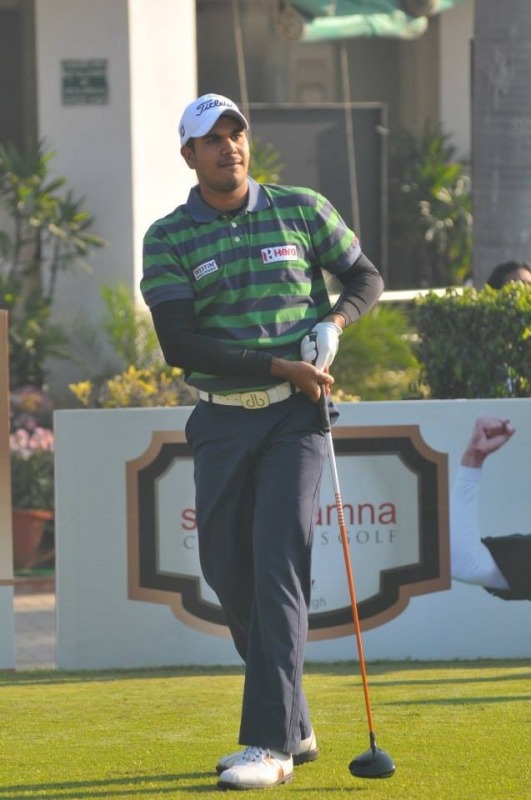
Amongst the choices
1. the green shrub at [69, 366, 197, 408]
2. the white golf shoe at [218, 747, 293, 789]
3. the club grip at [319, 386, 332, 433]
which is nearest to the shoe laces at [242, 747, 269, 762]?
the white golf shoe at [218, 747, 293, 789]

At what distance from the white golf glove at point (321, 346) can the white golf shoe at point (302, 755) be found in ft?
3.51

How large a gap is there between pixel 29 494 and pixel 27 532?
270mm

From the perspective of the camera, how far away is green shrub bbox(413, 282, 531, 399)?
7633mm

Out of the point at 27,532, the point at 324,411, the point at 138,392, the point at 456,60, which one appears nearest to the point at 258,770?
the point at 324,411

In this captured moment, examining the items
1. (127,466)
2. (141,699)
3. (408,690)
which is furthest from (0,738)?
(127,466)

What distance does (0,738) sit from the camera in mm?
5250

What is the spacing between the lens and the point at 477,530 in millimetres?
7160

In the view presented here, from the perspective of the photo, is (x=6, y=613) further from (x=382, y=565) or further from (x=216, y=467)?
(x=216, y=467)

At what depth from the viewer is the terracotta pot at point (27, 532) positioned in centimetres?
1122

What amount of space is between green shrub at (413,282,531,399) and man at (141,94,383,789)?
2.96 m

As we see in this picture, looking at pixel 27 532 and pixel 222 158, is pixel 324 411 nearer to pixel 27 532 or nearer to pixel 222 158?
pixel 222 158

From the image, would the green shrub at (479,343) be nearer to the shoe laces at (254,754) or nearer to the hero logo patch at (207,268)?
the hero logo patch at (207,268)

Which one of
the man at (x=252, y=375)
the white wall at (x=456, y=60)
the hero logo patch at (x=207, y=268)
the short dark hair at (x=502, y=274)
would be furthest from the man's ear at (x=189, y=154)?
the white wall at (x=456, y=60)

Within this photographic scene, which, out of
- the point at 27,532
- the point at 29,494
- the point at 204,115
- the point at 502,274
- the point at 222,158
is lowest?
the point at 27,532
